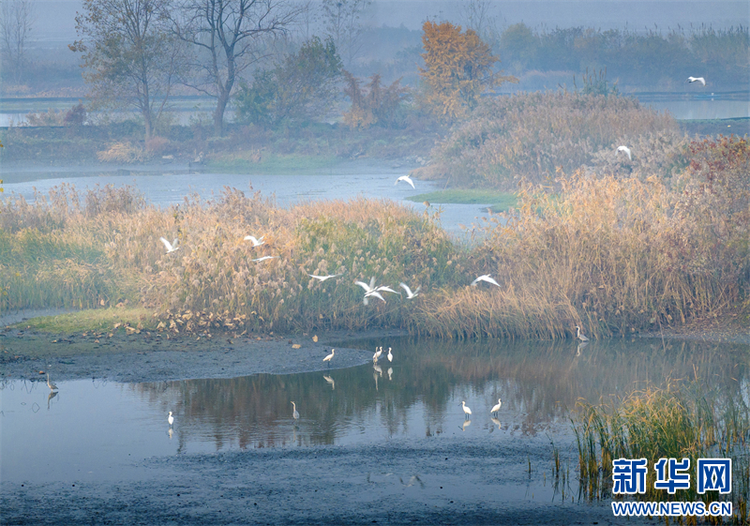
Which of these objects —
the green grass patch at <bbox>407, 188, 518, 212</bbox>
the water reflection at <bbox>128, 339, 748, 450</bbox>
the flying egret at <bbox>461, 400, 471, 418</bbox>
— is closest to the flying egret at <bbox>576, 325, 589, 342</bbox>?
the water reflection at <bbox>128, 339, 748, 450</bbox>

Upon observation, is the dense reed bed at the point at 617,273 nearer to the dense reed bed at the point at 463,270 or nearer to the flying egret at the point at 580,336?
the dense reed bed at the point at 463,270

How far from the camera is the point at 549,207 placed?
14367 millimetres

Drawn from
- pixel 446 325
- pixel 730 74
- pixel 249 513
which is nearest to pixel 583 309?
pixel 446 325

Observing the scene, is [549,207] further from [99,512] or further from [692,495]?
[99,512]

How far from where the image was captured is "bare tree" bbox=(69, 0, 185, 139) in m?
43.5

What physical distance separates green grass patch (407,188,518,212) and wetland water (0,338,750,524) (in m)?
14.4

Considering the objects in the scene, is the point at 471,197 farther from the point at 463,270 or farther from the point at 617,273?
the point at 617,273

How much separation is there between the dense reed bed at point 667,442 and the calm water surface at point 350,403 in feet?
1.62

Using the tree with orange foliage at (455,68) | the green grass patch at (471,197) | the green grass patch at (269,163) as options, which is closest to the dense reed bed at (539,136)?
the green grass patch at (471,197)

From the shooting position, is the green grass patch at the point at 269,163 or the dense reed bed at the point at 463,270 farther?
the green grass patch at the point at 269,163

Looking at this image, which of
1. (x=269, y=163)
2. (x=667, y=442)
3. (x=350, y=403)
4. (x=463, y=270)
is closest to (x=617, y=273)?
(x=463, y=270)

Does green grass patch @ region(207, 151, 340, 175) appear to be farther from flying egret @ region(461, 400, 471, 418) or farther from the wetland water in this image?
flying egret @ region(461, 400, 471, 418)

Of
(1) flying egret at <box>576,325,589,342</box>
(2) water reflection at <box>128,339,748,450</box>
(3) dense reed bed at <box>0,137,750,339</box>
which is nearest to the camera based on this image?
(2) water reflection at <box>128,339,748,450</box>

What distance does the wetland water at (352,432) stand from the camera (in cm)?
712
